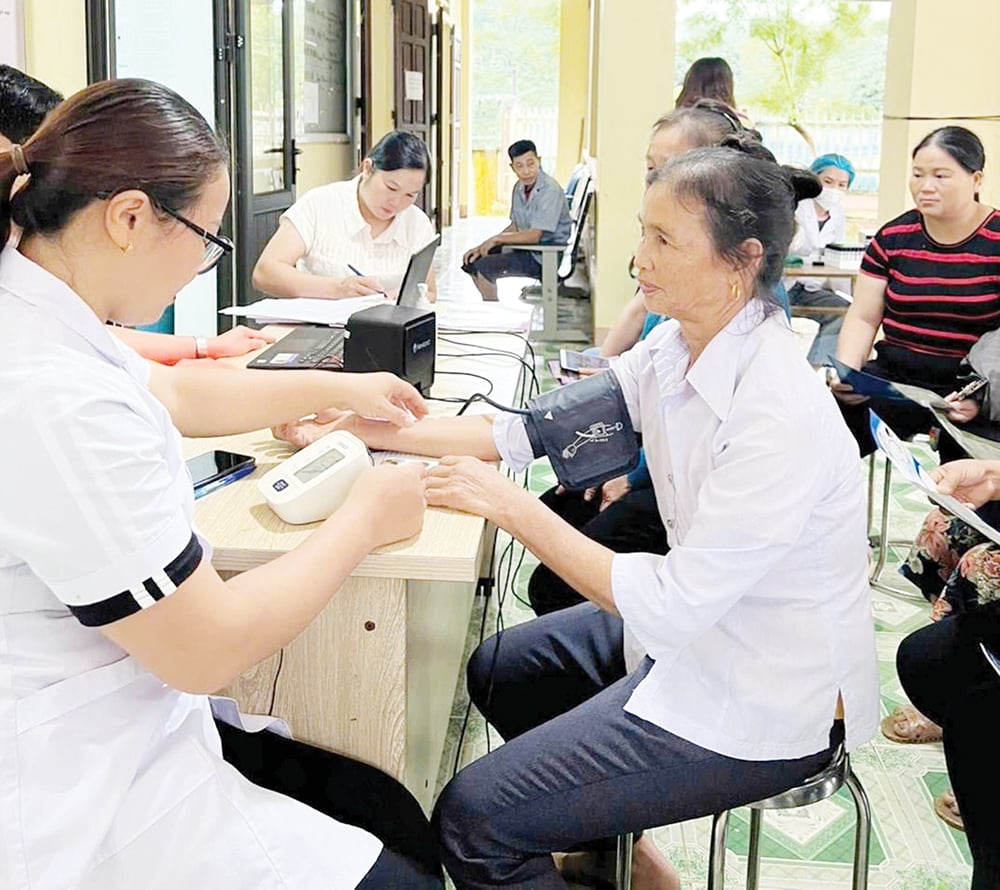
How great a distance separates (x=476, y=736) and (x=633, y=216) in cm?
371

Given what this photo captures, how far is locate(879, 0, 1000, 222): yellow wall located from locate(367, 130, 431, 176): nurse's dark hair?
2.78m

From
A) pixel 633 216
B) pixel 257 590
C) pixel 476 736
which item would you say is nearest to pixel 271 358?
pixel 476 736

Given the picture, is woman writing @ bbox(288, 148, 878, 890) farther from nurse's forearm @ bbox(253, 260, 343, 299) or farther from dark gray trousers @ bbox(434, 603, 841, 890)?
nurse's forearm @ bbox(253, 260, 343, 299)

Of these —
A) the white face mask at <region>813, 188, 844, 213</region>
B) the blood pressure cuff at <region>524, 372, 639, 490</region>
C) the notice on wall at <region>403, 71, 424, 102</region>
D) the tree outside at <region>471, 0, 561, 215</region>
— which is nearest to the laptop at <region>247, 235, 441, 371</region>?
the blood pressure cuff at <region>524, 372, 639, 490</region>

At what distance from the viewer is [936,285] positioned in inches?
120

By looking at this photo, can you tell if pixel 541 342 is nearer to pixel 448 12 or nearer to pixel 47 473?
pixel 47 473

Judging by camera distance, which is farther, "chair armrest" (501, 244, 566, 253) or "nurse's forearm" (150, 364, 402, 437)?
"chair armrest" (501, 244, 566, 253)

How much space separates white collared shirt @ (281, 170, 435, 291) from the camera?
10.3 ft

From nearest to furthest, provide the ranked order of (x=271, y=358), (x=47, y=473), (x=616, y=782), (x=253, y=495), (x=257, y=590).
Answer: (x=47, y=473) → (x=257, y=590) → (x=616, y=782) → (x=253, y=495) → (x=271, y=358)

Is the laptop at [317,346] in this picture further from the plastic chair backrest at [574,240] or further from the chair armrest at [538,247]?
the plastic chair backrest at [574,240]

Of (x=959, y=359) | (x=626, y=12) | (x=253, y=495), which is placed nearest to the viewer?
(x=253, y=495)

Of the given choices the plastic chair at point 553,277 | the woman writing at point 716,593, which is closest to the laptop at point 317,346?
the woman writing at point 716,593

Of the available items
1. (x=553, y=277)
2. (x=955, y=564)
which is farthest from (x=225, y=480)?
(x=553, y=277)

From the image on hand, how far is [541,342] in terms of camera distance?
6.29m
